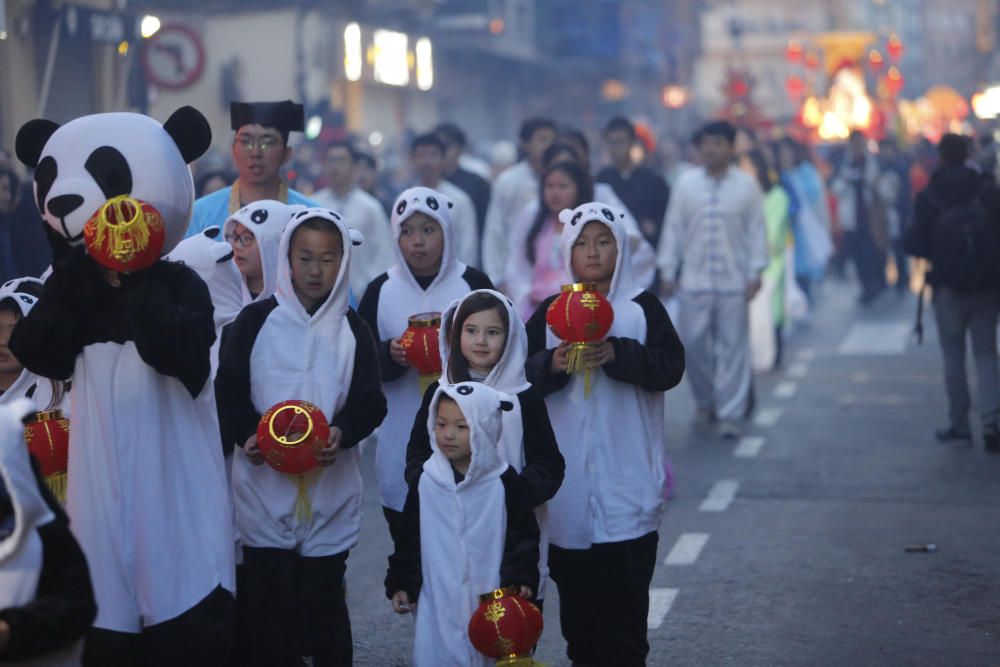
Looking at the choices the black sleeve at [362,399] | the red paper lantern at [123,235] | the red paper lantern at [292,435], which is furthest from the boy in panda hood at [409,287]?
the red paper lantern at [123,235]

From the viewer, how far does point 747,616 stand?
24.4 ft

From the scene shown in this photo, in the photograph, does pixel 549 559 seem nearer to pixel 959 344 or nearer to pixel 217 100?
pixel 959 344

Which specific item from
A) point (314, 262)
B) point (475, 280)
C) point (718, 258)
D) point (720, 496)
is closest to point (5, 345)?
point (314, 262)

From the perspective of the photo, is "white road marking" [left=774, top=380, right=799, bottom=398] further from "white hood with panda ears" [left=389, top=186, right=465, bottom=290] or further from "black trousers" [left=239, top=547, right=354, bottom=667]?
"black trousers" [left=239, top=547, right=354, bottom=667]

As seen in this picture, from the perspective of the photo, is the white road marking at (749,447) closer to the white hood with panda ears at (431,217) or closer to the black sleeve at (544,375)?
the white hood with panda ears at (431,217)

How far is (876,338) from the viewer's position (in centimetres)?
1886

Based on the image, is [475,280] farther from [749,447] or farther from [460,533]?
[749,447]

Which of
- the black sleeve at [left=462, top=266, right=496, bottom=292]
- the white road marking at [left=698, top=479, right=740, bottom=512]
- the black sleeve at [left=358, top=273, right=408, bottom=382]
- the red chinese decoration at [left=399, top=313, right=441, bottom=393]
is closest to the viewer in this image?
the red chinese decoration at [left=399, top=313, right=441, bottom=393]

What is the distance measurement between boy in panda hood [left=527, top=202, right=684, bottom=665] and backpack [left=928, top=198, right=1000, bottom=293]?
541 cm

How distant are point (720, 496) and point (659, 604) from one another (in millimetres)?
2549

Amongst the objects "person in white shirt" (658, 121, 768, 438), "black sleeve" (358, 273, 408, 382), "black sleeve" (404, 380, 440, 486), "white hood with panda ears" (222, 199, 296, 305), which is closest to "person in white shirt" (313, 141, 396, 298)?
"person in white shirt" (658, 121, 768, 438)

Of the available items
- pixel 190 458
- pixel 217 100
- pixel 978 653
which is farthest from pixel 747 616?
pixel 217 100

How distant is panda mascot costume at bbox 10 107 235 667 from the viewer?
461cm

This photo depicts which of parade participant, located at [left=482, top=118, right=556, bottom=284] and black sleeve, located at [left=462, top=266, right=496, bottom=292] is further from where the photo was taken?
parade participant, located at [left=482, top=118, right=556, bottom=284]
